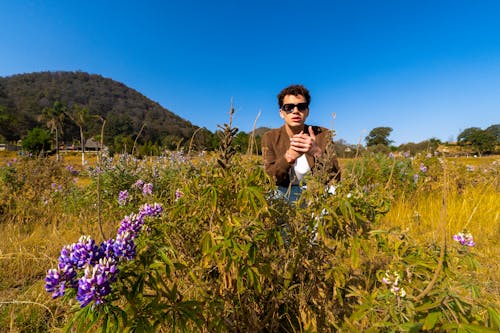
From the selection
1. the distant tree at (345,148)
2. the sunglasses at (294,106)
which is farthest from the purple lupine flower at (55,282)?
the sunglasses at (294,106)

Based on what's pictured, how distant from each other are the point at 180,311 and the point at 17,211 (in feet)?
15.5

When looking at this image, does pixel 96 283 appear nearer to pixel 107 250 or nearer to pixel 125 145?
pixel 107 250

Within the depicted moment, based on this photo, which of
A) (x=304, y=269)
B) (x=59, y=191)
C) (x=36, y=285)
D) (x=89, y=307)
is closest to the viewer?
(x=89, y=307)

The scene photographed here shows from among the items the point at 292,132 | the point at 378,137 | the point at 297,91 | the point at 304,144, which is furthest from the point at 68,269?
the point at 378,137

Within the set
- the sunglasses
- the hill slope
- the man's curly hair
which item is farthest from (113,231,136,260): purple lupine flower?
the hill slope

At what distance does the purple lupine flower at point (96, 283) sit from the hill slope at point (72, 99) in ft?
304

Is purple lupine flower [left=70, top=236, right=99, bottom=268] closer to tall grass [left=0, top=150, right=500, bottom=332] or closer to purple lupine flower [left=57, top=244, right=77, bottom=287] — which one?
purple lupine flower [left=57, top=244, right=77, bottom=287]

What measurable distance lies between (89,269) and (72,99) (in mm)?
166864

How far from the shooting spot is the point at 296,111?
3.25 meters

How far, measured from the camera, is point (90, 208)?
4016 mm

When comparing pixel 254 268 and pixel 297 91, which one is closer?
pixel 254 268

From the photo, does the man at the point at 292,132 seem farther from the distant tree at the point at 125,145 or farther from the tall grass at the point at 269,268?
the distant tree at the point at 125,145

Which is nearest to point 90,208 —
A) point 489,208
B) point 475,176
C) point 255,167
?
point 255,167

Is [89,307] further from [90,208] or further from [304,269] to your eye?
[90,208]
